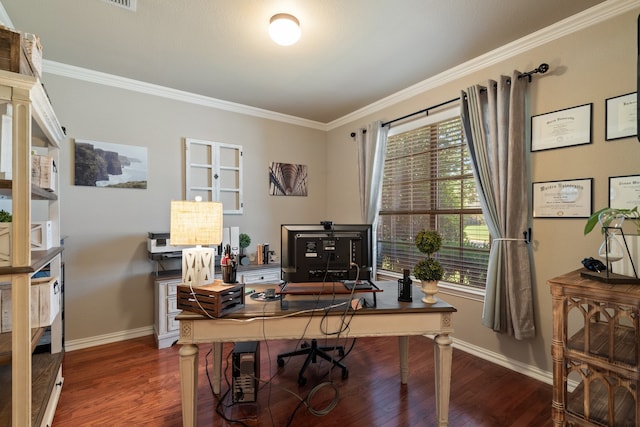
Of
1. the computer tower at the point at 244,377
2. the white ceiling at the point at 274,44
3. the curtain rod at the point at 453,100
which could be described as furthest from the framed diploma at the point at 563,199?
the computer tower at the point at 244,377

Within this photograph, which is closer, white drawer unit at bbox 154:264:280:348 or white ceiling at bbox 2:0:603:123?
white ceiling at bbox 2:0:603:123

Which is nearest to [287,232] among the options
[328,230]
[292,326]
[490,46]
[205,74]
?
[328,230]

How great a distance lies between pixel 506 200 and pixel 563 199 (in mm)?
357

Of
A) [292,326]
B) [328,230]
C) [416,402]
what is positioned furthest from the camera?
[416,402]

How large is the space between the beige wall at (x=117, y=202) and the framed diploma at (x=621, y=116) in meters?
3.53

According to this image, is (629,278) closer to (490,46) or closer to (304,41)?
(490,46)

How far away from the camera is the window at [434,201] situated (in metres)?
2.77

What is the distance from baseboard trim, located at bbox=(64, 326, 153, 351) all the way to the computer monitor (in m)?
2.32

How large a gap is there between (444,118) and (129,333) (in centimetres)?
399

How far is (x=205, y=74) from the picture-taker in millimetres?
2877

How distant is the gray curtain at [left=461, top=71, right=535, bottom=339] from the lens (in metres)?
2.25

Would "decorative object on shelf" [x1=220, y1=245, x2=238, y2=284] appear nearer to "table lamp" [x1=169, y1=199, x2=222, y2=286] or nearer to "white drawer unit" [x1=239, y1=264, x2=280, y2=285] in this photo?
"table lamp" [x1=169, y1=199, x2=222, y2=286]

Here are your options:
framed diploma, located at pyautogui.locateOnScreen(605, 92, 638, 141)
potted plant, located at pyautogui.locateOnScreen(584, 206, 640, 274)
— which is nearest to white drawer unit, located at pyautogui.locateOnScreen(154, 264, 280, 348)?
potted plant, located at pyautogui.locateOnScreen(584, 206, 640, 274)

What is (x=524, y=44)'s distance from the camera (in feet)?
7.55
